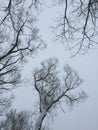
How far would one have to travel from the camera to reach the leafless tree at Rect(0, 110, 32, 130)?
108ft

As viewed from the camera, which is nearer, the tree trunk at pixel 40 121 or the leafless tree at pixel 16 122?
the tree trunk at pixel 40 121

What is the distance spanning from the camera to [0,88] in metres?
13.7

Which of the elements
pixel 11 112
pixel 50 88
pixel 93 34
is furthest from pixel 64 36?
pixel 11 112

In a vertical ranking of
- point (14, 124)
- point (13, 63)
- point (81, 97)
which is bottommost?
point (14, 124)

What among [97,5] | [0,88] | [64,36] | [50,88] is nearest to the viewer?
[97,5]

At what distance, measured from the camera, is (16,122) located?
33.6 m

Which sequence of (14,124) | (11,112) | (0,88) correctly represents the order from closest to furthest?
1. (0,88)
2. (14,124)
3. (11,112)

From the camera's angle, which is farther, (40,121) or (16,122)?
(16,122)

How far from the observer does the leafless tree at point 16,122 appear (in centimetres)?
3284

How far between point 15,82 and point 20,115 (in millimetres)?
24193

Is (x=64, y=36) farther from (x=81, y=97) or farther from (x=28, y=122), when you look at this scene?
(x=28, y=122)

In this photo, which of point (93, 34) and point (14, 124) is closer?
point (93, 34)

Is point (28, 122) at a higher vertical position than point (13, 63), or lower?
lower

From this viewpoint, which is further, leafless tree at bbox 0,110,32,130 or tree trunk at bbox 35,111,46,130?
leafless tree at bbox 0,110,32,130
